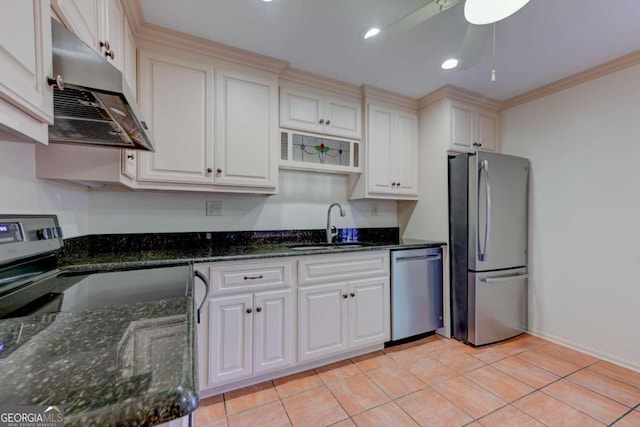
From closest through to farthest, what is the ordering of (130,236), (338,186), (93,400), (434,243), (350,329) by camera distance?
(93,400)
(130,236)
(350,329)
(434,243)
(338,186)

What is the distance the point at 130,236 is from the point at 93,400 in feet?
6.30

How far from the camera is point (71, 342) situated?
0.54 metres

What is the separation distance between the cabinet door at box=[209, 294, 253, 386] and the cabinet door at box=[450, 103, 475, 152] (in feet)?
7.50

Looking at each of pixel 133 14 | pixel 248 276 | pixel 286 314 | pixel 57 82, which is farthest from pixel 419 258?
pixel 133 14

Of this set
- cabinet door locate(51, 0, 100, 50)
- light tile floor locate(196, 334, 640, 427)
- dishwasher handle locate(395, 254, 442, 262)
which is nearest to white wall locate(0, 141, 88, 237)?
cabinet door locate(51, 0, 100, 50)

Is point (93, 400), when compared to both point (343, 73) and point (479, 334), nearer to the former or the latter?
point (343, 73)

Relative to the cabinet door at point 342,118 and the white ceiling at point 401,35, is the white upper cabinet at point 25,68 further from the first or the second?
the cabinet door at point 342,118

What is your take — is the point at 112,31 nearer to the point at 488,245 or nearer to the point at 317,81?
the point at 317,81

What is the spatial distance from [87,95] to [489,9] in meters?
1.51

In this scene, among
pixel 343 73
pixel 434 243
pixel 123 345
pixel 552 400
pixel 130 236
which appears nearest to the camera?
pixel 123 345

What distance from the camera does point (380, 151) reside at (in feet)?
8.81

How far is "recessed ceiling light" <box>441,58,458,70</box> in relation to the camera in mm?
2113

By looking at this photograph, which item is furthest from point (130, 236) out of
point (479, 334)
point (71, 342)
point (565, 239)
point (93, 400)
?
point (565, 239)

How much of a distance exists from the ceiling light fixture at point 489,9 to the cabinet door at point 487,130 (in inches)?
70.6
